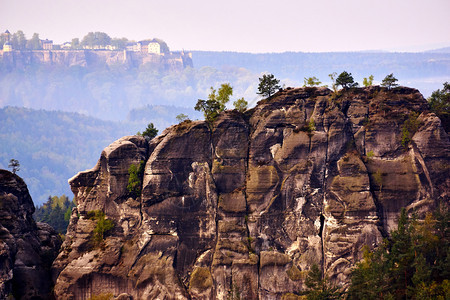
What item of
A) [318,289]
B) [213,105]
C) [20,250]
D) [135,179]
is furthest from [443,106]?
[20,250]

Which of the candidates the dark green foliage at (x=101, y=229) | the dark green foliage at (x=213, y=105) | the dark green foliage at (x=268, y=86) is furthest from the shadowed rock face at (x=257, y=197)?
the dark green foliage at (x=268, y=86)

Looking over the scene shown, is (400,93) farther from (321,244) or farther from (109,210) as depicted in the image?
(109,210)

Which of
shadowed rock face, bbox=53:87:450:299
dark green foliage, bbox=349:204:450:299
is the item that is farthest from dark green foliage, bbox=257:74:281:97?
dark green foliage, bbox=349:204:450:299

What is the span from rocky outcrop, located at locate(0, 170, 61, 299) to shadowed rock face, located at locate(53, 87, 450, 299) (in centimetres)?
188

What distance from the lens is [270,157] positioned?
63.4 meters

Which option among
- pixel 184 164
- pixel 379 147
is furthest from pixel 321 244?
pixel 184 164

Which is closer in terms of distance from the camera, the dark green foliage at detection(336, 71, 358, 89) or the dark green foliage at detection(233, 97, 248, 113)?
the dark green foliage at detection(336, 71, 358, 89)

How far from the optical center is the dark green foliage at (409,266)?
167 ft

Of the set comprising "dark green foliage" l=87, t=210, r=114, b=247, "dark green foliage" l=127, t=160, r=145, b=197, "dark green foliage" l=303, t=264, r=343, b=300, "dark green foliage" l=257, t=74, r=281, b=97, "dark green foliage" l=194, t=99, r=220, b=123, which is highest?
"dark green foliage" l=257, t=74, r=281, b=97

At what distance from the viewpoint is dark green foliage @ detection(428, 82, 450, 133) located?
65.9 meters

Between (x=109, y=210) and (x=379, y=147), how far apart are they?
28.7 meters

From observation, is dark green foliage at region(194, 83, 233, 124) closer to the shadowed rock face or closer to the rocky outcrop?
the shadowed rock face

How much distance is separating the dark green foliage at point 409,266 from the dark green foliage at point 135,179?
23256 millimetres

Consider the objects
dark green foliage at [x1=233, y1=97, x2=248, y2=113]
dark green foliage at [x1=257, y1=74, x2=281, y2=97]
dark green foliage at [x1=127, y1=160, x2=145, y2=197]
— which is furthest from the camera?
dark green foliage at [x1=257, y1=74, x2=281, y2=97]
